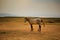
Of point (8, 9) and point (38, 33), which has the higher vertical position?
point (8, 9)

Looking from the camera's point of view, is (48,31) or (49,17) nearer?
(48,31)

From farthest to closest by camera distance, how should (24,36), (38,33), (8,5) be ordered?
(8,5) < (38,33) < (24,36)

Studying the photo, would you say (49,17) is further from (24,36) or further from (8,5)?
(24,36)

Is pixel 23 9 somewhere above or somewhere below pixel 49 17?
above

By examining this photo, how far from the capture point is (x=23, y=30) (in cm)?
166

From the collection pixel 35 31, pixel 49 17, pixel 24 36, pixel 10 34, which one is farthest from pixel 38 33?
pixel 49 17

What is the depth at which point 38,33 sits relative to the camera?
1570 mm

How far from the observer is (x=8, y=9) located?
2.34 m

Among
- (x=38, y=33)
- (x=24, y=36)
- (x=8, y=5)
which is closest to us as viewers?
(x=24, y=36)

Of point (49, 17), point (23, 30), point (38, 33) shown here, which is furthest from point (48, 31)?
point (49, 17)

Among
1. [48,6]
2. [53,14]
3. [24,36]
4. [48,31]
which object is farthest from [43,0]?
[24,36]

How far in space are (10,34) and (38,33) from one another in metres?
0.29

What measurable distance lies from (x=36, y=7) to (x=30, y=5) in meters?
0.10

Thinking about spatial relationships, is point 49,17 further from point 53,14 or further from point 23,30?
point 23,30
